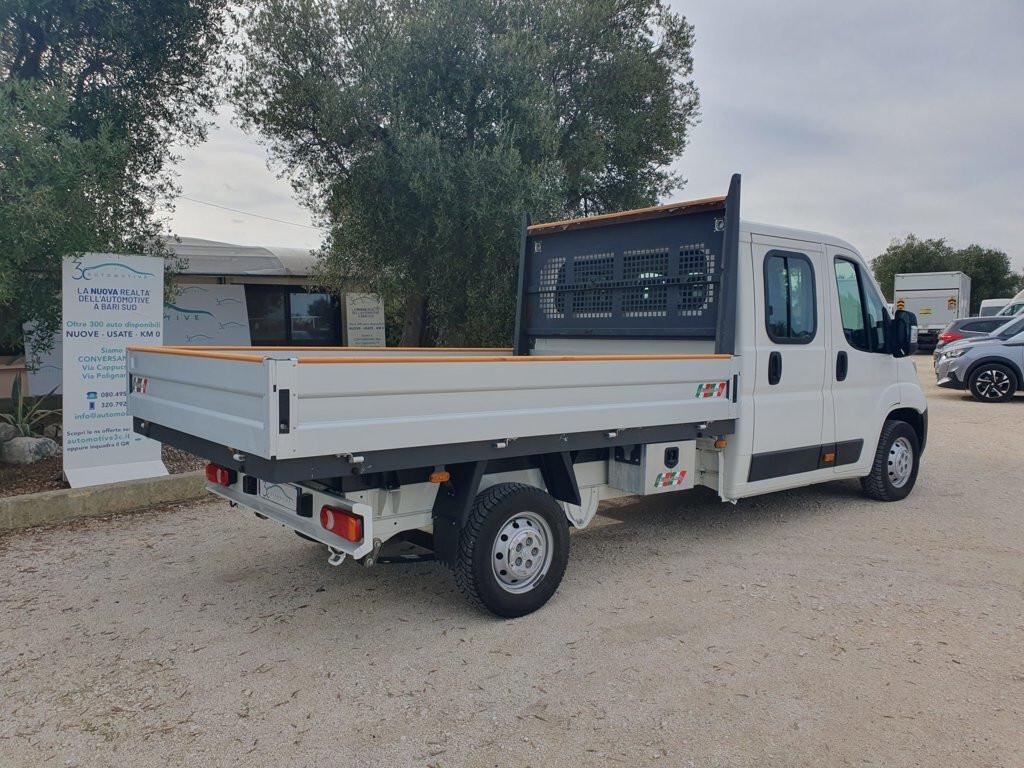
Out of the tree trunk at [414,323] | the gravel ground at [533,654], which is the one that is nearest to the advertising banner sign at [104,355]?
the gravel ground at [533,654]

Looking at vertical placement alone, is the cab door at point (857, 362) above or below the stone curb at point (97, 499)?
above

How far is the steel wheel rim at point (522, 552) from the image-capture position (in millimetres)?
4172

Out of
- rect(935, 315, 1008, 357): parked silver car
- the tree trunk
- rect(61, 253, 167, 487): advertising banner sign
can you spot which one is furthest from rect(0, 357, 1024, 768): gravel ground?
rect(935, 315, 1008, 357): parked silver car

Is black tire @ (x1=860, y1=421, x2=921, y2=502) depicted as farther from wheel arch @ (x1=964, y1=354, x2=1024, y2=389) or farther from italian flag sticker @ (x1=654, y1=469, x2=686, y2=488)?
wheel arch @ (x1=964, y1=354, x2=1024, y2=389)

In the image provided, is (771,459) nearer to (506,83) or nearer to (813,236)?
(813,236)

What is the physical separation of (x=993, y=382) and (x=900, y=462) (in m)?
9.60

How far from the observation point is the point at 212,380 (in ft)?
12.0

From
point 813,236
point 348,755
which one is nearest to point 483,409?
point 348,755

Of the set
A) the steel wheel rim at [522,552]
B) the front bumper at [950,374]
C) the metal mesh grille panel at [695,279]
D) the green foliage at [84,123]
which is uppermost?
the green foliage at [84,123]

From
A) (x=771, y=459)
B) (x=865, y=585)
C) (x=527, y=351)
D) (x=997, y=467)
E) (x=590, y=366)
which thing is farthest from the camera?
(x=997, y=467)

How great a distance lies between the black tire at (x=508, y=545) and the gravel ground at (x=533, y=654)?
0.48ft

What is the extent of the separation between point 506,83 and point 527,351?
5.54m

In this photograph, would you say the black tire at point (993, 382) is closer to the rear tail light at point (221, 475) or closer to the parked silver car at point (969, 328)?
the parked silver car at point (969, 328)

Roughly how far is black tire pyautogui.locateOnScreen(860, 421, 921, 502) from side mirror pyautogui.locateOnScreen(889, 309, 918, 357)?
0.69m
